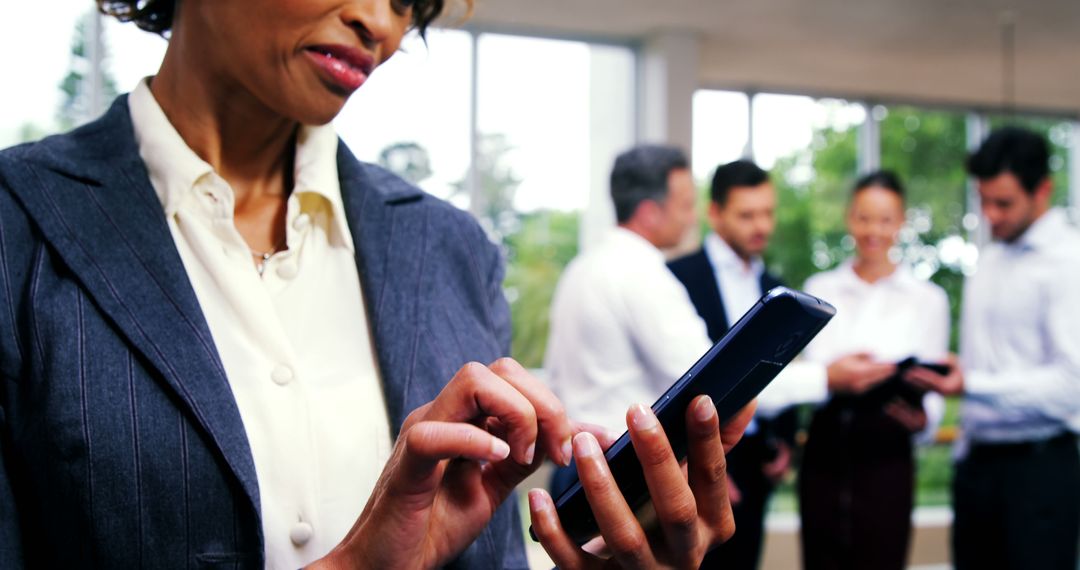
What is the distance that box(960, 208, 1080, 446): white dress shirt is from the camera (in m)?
3.22

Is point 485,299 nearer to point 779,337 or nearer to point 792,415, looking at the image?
point 779,337

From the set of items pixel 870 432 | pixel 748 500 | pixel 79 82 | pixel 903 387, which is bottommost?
pixel 748 500

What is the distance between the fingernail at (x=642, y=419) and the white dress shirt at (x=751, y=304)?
2391 millimetres

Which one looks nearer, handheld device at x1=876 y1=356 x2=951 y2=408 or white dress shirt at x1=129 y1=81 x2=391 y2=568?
white dress shirt at x1=129 y1=81 x2=391 y2=568

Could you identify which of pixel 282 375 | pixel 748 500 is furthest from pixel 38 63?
pixel 282 375

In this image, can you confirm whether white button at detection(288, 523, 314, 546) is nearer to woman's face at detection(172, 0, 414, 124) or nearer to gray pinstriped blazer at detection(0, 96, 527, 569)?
gray pinstriped blazer at detection(0, 96, 527, 569)

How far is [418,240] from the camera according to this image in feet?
3.62

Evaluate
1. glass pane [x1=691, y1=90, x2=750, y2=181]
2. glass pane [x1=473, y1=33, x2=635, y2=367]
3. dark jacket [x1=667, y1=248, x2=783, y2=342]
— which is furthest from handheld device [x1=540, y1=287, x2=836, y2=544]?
glass pane [x1=691, y1=90, x2=750, y2=181]

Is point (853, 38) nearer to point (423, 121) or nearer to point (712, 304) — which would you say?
point (423, 121)

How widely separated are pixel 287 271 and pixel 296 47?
8.9 inches

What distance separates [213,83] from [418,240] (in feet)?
0.86

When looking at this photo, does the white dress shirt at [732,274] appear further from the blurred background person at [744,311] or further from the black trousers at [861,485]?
the black trousers at [861,485]

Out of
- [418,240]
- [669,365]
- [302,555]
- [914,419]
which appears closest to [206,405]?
[302,555]

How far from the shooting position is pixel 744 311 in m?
3.54
